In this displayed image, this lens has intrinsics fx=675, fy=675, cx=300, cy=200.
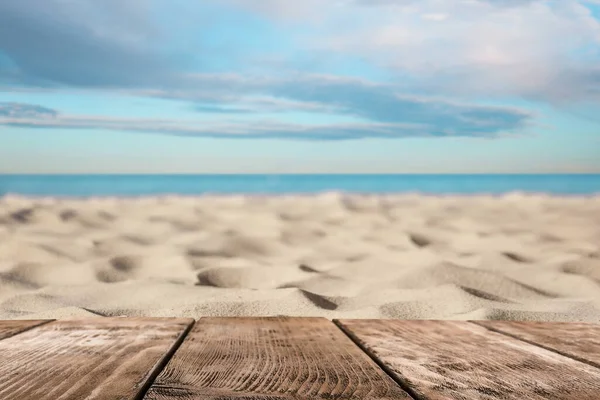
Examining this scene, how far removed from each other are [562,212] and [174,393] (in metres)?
4.25

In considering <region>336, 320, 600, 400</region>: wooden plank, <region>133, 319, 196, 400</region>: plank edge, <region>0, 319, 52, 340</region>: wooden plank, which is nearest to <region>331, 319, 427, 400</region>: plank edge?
<region>336, 320, 600, 400</region>: wooden plank

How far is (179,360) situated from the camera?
89cm

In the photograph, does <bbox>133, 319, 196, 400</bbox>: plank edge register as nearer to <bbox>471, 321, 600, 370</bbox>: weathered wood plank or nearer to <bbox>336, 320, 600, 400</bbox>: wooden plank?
<bbox>336, 320, 600, 400</bbox>: wooden plank

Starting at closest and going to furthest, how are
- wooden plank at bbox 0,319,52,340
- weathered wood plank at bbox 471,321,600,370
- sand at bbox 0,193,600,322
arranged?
weathered wood plank at bbox 471,321,600,370
wooden plank at bbox 0,319,52,340
sand at bbox 0,193,600,322

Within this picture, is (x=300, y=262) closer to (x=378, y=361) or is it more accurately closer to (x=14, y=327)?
(x=14, y=327)

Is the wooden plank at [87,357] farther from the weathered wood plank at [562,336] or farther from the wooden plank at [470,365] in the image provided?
the weathered wood plank at [562,336]

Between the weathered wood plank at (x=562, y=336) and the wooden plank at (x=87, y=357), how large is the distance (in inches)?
22.5

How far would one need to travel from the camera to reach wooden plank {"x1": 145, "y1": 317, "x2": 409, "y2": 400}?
29.6 inches

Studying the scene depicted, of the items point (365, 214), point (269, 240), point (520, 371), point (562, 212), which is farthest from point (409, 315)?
point (562, 212)

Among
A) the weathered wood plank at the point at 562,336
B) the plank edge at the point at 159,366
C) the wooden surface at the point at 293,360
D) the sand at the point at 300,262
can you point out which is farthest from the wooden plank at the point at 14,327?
the weathered wood plank at the point at 562,336

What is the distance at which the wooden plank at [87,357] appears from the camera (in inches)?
30.2

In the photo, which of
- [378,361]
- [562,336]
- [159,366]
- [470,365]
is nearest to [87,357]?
[159,366]

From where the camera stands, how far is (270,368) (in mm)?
874

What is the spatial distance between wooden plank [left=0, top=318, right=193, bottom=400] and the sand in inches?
23.7
